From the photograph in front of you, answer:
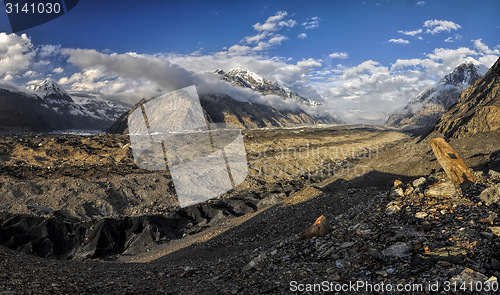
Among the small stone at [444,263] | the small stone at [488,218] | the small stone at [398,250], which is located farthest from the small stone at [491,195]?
the small stone at [444,263]

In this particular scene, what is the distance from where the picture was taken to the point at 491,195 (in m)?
6.29

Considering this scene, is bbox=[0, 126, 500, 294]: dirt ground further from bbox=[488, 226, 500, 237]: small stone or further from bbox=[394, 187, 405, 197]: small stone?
bbox=[488, 226, 500, 237]: small stone

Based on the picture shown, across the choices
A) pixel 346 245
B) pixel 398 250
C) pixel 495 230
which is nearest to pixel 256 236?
pixel 346 245

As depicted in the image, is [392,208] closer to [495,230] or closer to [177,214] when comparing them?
[495,230]

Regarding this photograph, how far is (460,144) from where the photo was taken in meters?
30.8

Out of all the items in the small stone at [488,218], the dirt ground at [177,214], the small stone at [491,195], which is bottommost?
the dirt ground at [177,214]

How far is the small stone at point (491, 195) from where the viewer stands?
619 cm

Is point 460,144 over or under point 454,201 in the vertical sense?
under

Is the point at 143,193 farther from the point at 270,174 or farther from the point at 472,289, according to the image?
the point at 472,289

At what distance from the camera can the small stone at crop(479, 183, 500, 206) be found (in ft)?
20.3

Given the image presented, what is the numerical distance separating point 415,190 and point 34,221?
1833cm

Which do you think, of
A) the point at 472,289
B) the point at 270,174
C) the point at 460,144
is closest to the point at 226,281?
the point at 472,289

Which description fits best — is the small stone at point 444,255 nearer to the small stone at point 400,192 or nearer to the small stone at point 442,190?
the small stone at point 442,190

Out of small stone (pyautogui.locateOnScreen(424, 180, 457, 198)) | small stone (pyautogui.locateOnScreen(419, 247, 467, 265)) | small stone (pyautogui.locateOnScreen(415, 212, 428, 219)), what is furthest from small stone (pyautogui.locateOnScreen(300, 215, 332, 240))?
small stone (pyautogui.locateOnScreen(419, 247, 467, 265))
